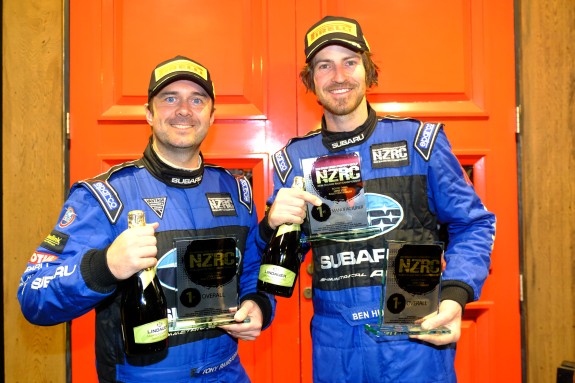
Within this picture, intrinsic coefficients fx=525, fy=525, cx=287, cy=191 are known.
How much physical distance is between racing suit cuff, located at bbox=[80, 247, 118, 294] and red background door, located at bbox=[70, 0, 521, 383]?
3.50ft

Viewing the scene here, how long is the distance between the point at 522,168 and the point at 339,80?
1.18m

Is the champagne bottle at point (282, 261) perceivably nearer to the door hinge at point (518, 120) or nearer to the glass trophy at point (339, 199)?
the glass trophy at point (339, 199)

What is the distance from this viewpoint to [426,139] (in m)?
1.68

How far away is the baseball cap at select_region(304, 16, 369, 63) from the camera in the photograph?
174cm

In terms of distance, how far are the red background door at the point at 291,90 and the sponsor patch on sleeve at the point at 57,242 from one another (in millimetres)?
881

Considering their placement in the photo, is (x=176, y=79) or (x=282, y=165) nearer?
(x=176, y=79)

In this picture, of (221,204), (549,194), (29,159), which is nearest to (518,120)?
(549,194)

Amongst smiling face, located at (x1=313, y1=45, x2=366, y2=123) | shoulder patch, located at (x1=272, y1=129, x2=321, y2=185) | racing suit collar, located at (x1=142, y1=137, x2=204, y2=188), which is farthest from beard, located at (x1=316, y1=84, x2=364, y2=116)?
racing suit collar, located at (x1=142, y1=137, x2=204, y2=188)

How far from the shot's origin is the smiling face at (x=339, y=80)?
5.65 feet

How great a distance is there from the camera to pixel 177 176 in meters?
1.67

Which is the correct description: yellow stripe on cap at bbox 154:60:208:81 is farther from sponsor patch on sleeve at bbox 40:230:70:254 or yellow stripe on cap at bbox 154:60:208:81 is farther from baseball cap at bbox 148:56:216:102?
sponsor patch on sleeve at bbox 40:230:70:254

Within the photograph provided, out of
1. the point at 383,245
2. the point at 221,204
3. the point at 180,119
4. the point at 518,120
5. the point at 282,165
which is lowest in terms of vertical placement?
the point at 383,245

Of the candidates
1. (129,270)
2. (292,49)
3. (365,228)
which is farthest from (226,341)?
(292,49)

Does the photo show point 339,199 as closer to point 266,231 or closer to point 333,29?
point 266,231
